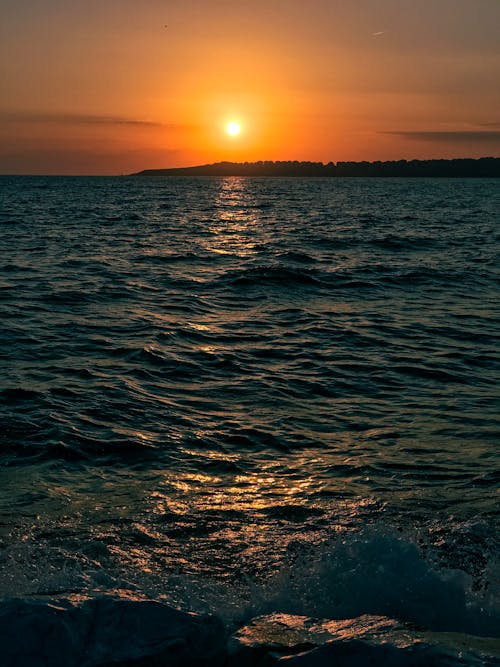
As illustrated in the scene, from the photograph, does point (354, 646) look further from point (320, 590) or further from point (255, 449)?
point (255, 449)

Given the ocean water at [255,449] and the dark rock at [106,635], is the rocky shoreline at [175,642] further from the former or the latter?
the ocean water at [255,449]

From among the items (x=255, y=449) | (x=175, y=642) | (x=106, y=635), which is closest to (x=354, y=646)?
(x=175, y=642)

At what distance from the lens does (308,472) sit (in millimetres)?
8602

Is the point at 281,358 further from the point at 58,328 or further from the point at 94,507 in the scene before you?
the point at 94,507

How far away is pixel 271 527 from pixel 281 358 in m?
7.27

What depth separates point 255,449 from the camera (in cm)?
934

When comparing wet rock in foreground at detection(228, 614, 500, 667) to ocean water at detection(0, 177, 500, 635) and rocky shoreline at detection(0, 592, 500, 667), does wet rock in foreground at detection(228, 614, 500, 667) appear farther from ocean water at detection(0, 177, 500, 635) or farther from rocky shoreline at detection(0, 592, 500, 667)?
ocean water at detection(0, 177, 500, 635)

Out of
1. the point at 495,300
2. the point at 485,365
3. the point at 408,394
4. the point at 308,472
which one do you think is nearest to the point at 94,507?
the point at 308,472

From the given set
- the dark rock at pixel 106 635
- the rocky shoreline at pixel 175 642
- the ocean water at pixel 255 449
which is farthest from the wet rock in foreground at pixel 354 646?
the ocean water at pixel 255 449

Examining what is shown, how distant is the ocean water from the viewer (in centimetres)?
619

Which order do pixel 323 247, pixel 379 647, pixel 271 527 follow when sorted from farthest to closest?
pixel 323 247, pixel 271 527, pixel 379 647

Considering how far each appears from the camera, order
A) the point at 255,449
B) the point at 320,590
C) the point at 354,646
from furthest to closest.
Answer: the point at 255,449, the point at 320,590, the point at 354,646

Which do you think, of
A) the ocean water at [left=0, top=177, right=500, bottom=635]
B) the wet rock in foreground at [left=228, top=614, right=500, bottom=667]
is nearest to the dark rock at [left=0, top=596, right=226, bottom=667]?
the wet rock in foreground at [left=228, top=614, right=500, bottom=667]

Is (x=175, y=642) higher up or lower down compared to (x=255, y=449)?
higher up
